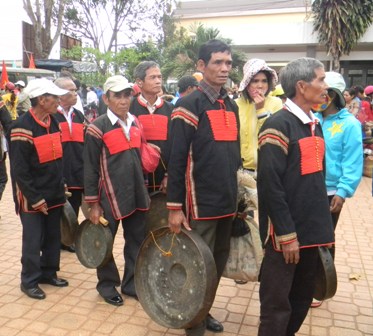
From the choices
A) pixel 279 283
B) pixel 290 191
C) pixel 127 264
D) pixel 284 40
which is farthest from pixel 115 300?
pixel 284 40

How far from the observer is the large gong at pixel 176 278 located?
114 inches

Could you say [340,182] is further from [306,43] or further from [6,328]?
[306,43]

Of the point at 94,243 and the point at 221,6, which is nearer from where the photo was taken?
the point at 94,243

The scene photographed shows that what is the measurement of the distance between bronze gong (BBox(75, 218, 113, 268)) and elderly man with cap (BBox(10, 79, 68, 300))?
0.35 metres

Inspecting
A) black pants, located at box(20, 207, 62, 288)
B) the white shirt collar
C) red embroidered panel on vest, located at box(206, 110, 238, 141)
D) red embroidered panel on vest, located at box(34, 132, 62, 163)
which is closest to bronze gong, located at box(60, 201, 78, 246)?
black pants, located at box(20, 207, 62, 288)

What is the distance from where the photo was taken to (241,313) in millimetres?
3873

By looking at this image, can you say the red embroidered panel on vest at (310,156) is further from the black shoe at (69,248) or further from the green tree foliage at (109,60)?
the green tree foliage at (109,60)

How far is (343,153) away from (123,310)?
228 centimetres

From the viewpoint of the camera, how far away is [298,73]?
8.73 ft

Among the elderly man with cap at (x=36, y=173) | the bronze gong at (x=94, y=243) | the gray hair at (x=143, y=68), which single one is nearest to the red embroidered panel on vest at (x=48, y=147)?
the elderly man with cap at (x=36, y=173)

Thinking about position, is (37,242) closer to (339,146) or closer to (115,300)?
(115,300)

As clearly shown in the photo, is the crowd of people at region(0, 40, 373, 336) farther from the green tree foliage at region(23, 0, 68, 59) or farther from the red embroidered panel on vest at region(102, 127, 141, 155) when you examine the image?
the green tree foliage at region(23, 0, 68, 59)

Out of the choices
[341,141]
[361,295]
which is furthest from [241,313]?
[341,141]

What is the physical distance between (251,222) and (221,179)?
626mm
